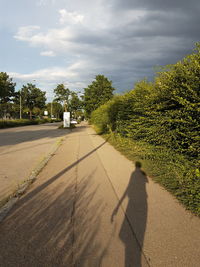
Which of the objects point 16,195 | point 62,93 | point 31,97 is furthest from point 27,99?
point 16,195

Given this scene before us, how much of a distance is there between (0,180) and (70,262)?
4.32m

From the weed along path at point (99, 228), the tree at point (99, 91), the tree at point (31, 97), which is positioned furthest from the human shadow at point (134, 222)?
the tree at point (31, 97)

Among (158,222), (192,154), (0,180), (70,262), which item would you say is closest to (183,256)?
(158,222)

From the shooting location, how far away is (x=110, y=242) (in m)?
2.92

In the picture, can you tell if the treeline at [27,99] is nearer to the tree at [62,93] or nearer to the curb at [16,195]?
the tree at [62,93]

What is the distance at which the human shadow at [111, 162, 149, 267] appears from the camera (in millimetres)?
2615

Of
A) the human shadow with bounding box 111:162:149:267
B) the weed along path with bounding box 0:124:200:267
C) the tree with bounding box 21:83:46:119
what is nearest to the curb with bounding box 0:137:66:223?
the weed along path with bounding box 0:124:200:267

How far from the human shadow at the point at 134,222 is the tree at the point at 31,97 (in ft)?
221

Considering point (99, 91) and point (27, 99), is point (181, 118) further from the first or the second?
point (27, 99)

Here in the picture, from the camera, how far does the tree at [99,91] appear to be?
30.8m

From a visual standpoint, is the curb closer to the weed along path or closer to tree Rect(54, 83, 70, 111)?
the weed along path

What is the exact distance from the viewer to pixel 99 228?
3314mm

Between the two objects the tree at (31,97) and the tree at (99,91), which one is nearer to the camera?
the tree at (99,91)

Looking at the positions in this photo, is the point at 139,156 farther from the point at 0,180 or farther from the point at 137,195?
the point at 0,180
